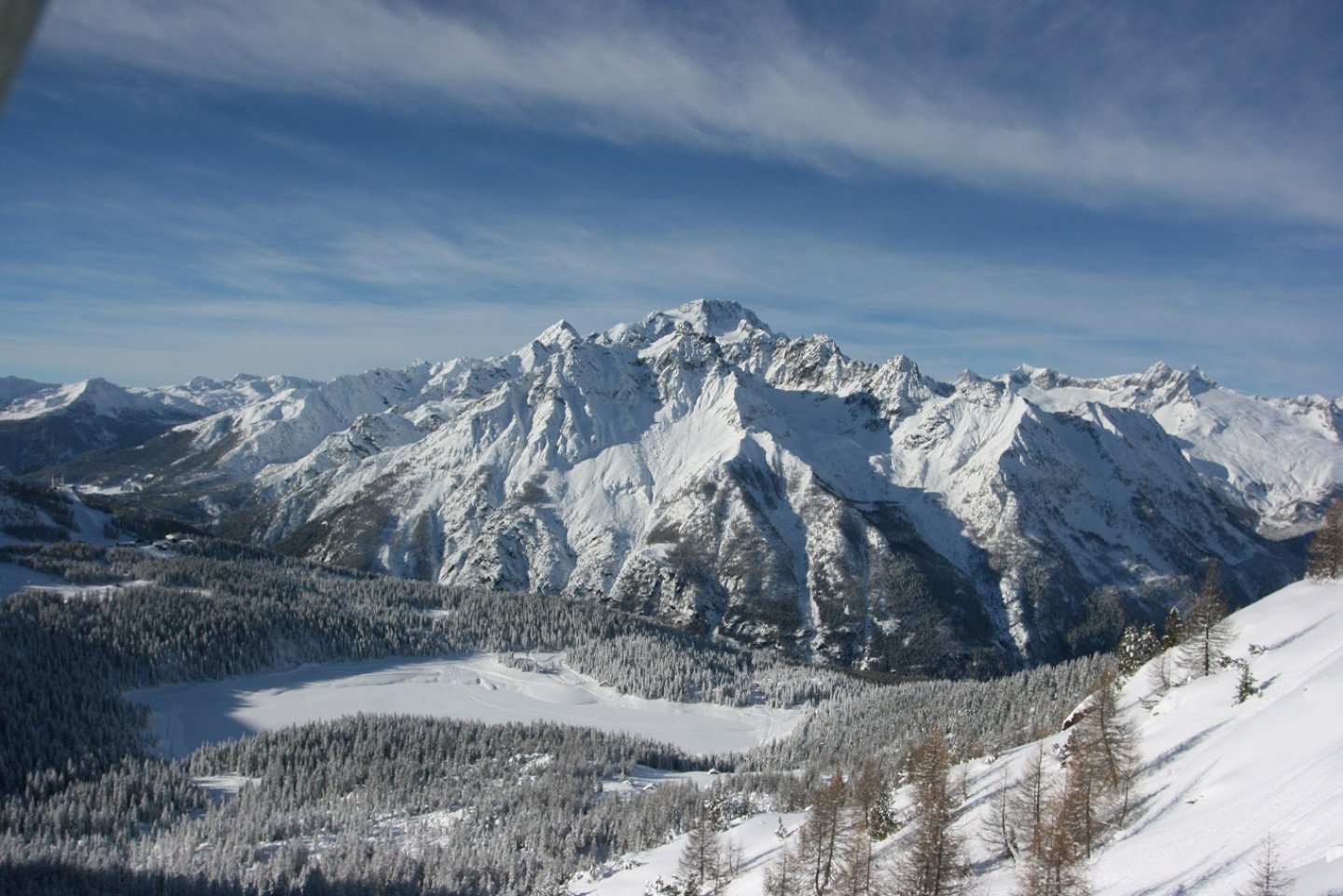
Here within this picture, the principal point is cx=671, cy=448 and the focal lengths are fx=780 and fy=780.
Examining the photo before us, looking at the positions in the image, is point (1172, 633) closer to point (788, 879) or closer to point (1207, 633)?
point (1207, 633)

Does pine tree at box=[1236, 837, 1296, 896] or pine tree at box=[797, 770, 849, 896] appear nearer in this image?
pine tree at box=[1236, 837, 1296, 896]

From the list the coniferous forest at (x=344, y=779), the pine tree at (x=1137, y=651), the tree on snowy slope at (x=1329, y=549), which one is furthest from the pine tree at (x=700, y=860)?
the tree on snowy slope at (x=1329, y=549)

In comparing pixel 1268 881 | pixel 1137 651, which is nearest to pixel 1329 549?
pixel 1137 651

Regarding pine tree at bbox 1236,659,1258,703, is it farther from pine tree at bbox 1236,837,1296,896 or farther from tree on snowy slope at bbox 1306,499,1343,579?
tree on snowy slope at bbox 1306,499,1343,579

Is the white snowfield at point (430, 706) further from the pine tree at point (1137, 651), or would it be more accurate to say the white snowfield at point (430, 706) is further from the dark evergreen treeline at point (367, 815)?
the pine tree at point (1137, 651)

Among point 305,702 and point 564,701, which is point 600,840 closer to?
point 564,701

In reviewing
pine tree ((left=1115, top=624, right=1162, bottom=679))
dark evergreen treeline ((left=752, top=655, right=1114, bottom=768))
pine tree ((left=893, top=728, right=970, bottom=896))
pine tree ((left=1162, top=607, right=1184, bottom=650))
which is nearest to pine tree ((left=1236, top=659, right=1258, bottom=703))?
pine tree ((left=1162, top=607, right=1184, bottom=650))
